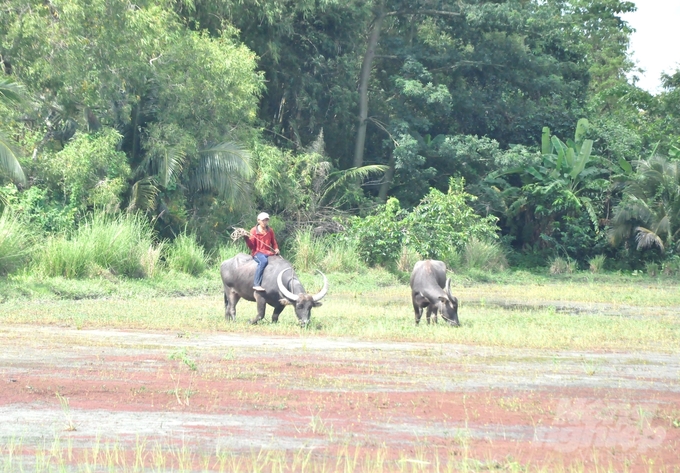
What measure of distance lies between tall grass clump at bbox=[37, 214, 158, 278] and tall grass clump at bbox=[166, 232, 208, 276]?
759mm

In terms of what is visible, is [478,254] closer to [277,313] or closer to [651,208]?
[651,208]

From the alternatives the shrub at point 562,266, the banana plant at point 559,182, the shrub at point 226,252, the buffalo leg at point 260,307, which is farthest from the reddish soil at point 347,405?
the banana plant at point 559,182

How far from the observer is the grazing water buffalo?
46.8 feet

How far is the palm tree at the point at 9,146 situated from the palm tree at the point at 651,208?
18.7 metres

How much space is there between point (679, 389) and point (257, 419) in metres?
3.90

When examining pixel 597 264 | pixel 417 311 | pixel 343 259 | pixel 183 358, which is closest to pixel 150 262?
pixel 343 259

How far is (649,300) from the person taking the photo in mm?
20109

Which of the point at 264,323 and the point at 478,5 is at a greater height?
the point at 478,5

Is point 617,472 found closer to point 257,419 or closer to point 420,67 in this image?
point 257,419

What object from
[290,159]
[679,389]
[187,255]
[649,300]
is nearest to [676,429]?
[679,389]

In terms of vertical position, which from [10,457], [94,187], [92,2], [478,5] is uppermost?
[478,5]

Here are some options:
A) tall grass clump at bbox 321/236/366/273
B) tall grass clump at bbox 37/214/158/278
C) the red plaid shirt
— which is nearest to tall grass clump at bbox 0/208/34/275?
tall grass clump at bbox 37/214/158/278

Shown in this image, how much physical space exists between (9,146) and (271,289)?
7.02 m

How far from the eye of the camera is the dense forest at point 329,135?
21438mm
